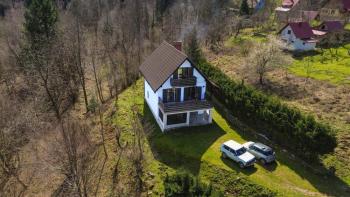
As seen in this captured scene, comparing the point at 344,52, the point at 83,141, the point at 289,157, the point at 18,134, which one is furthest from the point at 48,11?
the point at 344,52

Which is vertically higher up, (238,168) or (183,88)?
(183,88)

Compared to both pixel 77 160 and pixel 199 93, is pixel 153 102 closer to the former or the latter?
pixel 199 93

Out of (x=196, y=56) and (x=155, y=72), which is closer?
(x=155, y=72)

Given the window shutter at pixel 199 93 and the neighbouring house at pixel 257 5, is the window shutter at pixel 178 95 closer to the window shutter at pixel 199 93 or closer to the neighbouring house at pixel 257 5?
the window shutter at pixel 199 93

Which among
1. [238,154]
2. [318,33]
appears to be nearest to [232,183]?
[238,154]

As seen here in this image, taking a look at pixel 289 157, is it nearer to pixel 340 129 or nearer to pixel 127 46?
pixel 340 129

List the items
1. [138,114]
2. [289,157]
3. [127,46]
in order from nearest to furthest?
[289,157] → [138,114] → [127,46]

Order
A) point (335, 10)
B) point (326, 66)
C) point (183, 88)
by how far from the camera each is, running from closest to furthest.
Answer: point (183, 88) < point (326, 66) < point (335, 10)

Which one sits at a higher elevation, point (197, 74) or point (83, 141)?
point (197, 74)

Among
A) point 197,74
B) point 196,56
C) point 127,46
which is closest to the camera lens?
point 197,74
